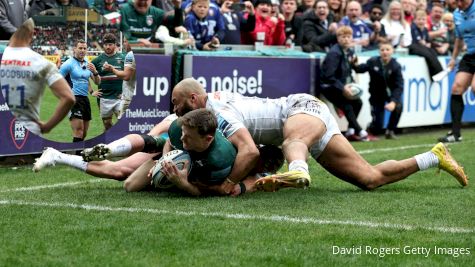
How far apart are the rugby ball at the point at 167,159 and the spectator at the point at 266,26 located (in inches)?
288

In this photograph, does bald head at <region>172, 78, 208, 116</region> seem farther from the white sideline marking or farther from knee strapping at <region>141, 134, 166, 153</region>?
the white sideline marking

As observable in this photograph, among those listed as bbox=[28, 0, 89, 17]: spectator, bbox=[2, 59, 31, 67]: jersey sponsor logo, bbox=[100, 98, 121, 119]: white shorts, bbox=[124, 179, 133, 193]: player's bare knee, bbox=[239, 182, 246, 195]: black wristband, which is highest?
bbox=[2, 59, 31, 67]: jersey sponsor logo

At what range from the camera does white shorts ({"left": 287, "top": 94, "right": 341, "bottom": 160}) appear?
8.69 meters

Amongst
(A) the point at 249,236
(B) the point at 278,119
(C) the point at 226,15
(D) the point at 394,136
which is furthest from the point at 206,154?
(D) the point at 394,136

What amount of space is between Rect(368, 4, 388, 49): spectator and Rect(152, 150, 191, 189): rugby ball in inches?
363

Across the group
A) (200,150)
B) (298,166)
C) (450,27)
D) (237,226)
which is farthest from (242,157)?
(450,27)

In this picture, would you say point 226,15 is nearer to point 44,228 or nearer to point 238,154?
point 238,154

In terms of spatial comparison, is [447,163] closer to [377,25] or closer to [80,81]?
[80,81]

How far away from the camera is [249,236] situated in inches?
A: 259

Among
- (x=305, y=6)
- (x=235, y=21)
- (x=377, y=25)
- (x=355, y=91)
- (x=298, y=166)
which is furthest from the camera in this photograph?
(x=305, y=6)

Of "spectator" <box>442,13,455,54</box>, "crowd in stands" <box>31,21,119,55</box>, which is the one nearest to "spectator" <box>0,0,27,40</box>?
"crowd in stands" <box>31,21,119,55</box>

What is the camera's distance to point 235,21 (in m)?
15.2

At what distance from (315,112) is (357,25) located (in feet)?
28.1

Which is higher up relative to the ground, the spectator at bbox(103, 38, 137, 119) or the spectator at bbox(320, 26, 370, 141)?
the spectator at bbox(103, 38, 137, 119)
